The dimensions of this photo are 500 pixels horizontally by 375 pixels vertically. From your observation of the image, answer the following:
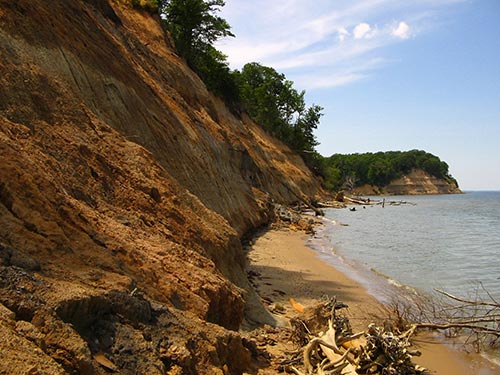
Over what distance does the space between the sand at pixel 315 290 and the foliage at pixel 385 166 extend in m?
99.1

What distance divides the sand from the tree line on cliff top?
52.0 feet

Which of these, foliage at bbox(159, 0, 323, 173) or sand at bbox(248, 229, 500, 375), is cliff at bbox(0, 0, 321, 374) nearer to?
sand at bbox(248, 229, 500, 375)

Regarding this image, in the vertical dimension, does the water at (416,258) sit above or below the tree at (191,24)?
below

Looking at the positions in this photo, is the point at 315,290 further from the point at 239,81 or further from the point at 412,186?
the point at 412,186

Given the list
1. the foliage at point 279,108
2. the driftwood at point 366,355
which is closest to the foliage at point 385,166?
the foliage at point 279,108

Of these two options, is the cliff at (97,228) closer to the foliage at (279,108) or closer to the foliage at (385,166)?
the foliage at (279,108)

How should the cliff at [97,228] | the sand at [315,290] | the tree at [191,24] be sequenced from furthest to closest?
the tree at [191,24] < the sand at [315,290] < the cliff at [97,228]

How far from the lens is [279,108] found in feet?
203

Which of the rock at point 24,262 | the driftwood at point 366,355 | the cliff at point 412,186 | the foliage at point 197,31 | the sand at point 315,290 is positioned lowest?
the sand at point 315,290

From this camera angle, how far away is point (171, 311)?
13.9 ft

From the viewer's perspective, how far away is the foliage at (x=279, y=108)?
56.0 meters

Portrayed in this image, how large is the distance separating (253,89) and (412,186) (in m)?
83.0

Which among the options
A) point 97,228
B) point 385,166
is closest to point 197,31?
point 97,228

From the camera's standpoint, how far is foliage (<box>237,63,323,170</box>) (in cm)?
5600
